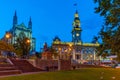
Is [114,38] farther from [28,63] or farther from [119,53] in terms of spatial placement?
[28,63]

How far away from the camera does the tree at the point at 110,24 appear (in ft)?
47.4

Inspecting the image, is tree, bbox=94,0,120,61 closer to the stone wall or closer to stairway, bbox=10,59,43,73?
stairway, bbox=10,59,43,73

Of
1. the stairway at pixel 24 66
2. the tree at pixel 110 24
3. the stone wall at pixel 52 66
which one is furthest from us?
the stone wall at pixel 52 66

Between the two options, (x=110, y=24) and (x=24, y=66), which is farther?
(x=24, y=66)

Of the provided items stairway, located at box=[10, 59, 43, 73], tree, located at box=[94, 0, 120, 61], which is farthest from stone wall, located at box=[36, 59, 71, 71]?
tree, located at box=[94, 0, 120, 61]

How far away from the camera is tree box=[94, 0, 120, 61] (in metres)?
14.4

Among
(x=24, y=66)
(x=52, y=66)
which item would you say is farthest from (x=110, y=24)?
(x=52, y=66)

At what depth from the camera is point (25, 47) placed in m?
105

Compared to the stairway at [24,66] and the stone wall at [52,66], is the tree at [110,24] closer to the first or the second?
the stairway at [24,66]

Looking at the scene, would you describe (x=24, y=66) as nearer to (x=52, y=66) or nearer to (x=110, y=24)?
(x=52, y=66)

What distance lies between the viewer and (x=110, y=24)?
50.1 feet

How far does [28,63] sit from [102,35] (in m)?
42.9

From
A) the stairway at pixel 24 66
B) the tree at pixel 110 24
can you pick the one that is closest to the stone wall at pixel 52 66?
the stairway at pixel 24 66

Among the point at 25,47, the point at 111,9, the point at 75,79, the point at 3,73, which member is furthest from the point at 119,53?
the point at 25,47
